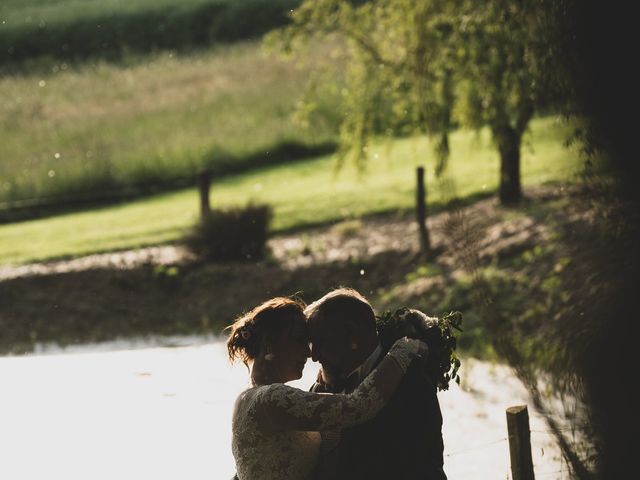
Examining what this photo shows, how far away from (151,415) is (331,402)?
7029 millimetres

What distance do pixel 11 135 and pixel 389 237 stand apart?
16.1 metres

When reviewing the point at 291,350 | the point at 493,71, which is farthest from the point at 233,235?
the point at 291,350

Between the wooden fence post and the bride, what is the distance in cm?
99

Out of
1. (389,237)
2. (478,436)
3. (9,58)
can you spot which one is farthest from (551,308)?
(9,58)

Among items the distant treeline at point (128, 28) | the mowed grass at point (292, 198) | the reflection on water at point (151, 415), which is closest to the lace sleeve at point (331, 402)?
the reflection on water at point (151, 415)

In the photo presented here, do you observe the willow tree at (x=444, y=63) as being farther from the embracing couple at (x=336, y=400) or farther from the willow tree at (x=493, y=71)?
the embracing couple at (x=336, y=400)

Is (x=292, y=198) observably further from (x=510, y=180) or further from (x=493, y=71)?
(x=493, y=71)

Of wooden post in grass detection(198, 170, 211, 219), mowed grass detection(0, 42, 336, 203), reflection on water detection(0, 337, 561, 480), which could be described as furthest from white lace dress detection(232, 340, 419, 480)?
mowed grass detection(0, 42, 336, 203)

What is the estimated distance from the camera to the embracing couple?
3.55m

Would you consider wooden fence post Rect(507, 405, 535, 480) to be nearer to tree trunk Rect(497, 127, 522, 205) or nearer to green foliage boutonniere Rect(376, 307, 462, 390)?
green foliage boutonniere Rect(376, 307, 462, 390)

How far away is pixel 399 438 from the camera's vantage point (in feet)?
11.9

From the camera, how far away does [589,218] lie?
10.4 ft

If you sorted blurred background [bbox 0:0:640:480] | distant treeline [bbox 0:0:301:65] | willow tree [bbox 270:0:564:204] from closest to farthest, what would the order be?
blurred background [bbox 0:0:640:480] < willow tree [bbox 270:0:564:204] < distant treeline [bbox 0:0:301:65]

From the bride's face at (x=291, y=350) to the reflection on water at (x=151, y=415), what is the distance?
2.69 metres
